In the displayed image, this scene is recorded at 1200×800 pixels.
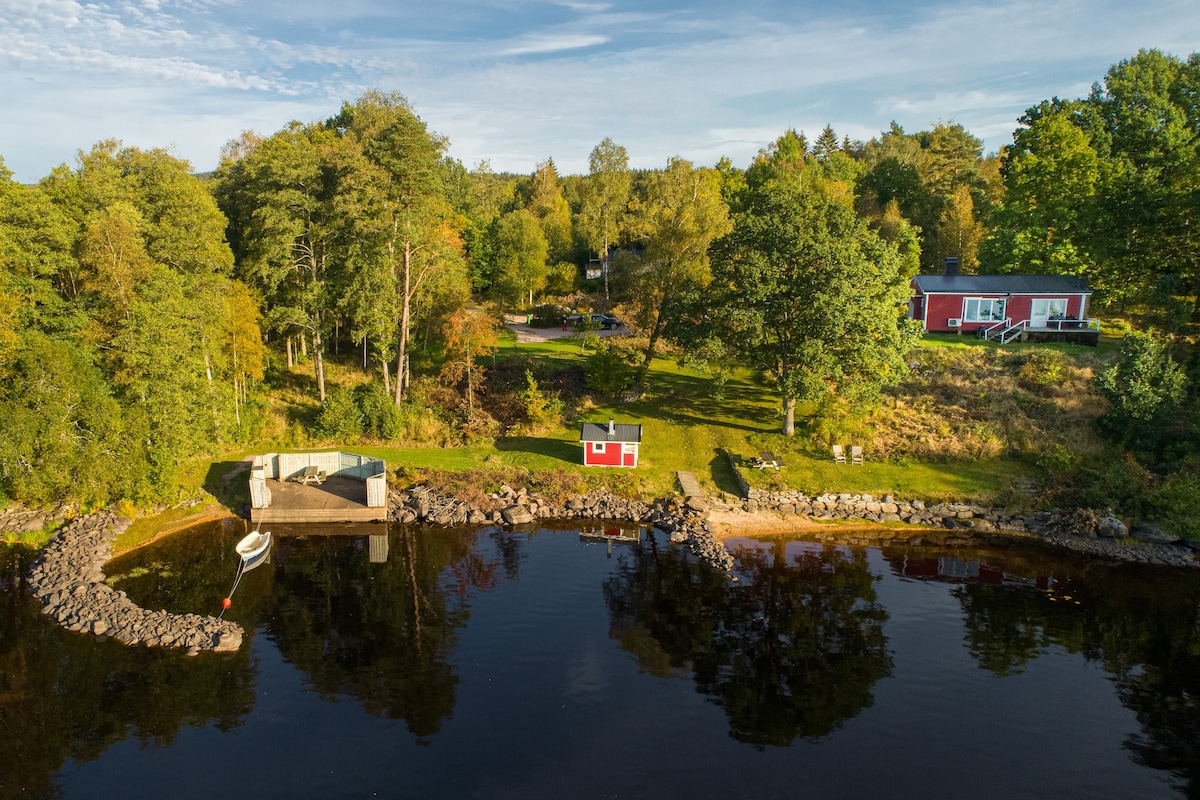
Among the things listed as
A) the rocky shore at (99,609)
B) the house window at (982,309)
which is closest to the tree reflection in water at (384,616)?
the rocky shore at (99,609)

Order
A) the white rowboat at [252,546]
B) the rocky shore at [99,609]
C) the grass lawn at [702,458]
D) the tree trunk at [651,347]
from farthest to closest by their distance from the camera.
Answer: the tree trunk at [651,347]
the grass lawn at [702,458]
the white rowboat at [252,546]
the rocky shore at [99,609]

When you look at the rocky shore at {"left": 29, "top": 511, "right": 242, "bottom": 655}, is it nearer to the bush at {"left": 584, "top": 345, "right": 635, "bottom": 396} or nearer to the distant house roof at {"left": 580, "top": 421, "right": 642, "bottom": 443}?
the distant house roof at {"left": 580, "top": 421, "right": 642, "bottom": 443}

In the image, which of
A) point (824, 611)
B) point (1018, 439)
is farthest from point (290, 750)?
point (1018, 439)

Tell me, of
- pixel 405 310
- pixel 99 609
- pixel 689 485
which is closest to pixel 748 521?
pixel 689 485

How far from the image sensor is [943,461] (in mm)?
42219

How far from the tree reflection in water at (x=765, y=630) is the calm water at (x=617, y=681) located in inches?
4.2

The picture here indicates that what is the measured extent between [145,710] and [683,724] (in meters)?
16.1

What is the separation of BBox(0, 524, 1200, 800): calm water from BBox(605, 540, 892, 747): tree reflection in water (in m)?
0.11

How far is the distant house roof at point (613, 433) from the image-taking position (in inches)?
1674

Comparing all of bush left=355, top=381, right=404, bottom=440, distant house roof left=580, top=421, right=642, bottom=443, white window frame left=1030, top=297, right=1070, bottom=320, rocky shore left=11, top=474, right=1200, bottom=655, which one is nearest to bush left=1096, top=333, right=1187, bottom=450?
rocky shore left=11, top=474, right=1200, bottom=655

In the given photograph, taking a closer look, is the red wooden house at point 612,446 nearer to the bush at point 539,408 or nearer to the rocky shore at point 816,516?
the rocky shore at point 816,516

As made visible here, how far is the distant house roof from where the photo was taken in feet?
140

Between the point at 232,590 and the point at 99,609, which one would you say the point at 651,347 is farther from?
the point at 99,609

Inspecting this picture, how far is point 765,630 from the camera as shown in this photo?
2817cm
